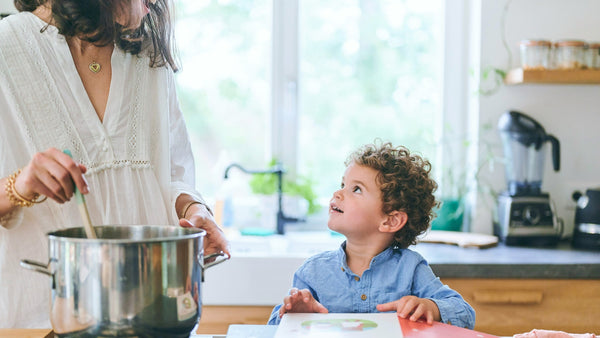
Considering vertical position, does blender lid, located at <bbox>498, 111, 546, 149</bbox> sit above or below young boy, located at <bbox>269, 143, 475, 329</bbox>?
above

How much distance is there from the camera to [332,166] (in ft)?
9.70

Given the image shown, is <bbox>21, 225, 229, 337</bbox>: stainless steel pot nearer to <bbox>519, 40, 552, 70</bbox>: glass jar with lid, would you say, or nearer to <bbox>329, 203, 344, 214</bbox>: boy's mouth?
<bbox>329, 203, 344, 214</bbox>: boy's mouth

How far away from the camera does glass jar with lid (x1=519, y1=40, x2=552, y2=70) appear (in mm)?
2533

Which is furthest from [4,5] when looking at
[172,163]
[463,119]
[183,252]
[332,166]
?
[183,252]

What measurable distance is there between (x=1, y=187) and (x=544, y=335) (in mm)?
834

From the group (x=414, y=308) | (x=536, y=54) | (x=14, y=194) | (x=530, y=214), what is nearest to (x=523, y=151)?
(x=530, y=214)

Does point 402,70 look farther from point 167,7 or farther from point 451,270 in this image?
point 167,7

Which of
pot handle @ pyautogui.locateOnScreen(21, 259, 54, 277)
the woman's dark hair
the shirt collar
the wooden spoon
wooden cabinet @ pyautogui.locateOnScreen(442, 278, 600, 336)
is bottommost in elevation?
wooden cabinet @ pyautogui.locateOnScreen(442, 278, 600, 336)

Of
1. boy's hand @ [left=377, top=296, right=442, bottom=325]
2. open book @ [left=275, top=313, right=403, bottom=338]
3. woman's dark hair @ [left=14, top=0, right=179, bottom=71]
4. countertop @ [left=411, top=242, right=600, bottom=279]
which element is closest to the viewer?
open book @ [left=275, top=313, right=403, bottom=338]

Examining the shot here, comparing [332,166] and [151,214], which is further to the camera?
[332,166]

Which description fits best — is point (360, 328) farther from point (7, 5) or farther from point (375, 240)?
point (7, 5)

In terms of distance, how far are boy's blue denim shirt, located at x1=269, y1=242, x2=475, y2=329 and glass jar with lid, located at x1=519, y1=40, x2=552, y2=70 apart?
1.46 meters

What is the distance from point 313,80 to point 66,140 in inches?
74.4

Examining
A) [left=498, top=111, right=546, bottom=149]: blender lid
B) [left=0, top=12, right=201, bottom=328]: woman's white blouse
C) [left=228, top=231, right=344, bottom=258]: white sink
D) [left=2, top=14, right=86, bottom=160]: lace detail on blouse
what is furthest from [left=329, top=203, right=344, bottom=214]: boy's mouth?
[left=498, top=111, right=546, bottom=149]: blender lid
